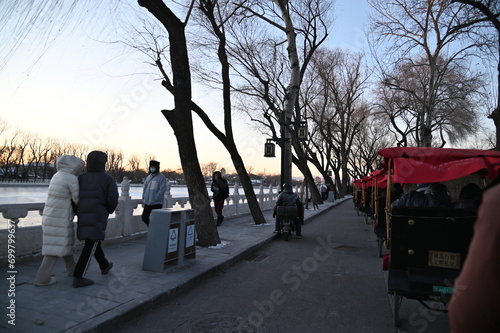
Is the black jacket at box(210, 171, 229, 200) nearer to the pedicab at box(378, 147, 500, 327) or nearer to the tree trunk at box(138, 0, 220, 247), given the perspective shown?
the tree trunk at box(138, 0, 220, 247)

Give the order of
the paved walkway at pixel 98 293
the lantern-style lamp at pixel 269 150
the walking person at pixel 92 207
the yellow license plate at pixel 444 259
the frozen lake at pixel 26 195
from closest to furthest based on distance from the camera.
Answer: the paved walkway at pixel 98 293 < the yellow license plate at pixel 444 259 < the walking person at pixel 92 207 < the frozen lake at pixel 26 195 < the lantern-style lamp at pixel 269 150

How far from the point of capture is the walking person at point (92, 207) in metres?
5.03

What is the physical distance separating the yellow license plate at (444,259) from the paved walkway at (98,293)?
136 inches

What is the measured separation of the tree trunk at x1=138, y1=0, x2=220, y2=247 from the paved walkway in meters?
1.18

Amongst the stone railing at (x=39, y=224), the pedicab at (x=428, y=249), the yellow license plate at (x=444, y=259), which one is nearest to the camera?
the pedicab at (x=428, y=249)

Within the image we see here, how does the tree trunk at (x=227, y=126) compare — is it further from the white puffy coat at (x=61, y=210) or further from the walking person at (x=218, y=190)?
the white puffy coat at (x=61, y=210)

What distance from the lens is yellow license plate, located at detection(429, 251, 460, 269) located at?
4289mm

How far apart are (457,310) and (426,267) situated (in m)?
3.70

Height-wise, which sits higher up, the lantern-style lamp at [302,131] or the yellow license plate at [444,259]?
the lantern-style lamp at [302,131]

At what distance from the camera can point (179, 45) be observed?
8.10m

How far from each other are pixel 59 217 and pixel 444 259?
16.3 feet

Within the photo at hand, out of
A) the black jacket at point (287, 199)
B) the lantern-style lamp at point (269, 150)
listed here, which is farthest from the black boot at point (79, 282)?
the lantern-style lamp at point (269, 150)

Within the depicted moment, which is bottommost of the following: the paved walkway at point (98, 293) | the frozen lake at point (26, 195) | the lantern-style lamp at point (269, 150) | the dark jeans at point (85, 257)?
the paved walkway at point (98, 293)

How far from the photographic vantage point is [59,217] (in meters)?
4.98
